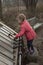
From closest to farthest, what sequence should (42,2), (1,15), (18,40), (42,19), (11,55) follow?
(11,55) → (18,40) → (1,15) → (42,19) → (42,2)

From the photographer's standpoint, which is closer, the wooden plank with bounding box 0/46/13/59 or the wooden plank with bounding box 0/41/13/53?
the wooden plank with bounding box 0/46/13/59

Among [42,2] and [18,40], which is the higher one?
[18,40]

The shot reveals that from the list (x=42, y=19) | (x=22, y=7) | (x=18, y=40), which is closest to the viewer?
(x=18, y=40)

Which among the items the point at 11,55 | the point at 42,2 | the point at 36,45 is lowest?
the point at 42,2

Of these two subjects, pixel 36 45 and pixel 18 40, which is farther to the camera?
pixel 36 45

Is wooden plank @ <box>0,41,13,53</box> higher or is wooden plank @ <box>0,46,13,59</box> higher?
wooden plank @ <box>0,41,13,53</box>

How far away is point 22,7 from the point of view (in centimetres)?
1436

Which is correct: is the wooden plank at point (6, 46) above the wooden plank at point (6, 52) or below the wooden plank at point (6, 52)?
above

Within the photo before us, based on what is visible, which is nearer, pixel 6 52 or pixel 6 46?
pixel 6 52

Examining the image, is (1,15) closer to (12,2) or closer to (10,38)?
(12,2)

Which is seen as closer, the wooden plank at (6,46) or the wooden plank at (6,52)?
the wooden plank at (6,52)

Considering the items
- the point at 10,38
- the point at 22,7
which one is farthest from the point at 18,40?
the point at 22,7

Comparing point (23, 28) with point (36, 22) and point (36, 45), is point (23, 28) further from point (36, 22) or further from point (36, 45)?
point (36, 22)

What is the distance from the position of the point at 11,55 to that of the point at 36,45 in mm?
2539
